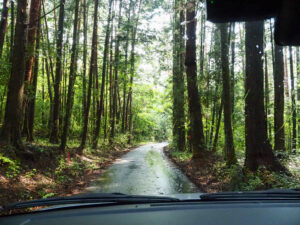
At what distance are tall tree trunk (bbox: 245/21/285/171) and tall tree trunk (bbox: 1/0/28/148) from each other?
24.3 ft

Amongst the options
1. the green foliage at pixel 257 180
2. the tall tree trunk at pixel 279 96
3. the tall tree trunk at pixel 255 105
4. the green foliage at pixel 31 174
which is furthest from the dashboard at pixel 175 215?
the tall tree trunk at pixel 279 96

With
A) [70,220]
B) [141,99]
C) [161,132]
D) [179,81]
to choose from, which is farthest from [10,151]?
[161,132]

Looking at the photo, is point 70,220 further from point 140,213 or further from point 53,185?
point 53,185

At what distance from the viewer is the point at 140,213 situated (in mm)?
2012

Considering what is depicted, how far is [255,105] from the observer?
808 cm

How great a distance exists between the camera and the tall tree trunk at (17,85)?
26.7 ft

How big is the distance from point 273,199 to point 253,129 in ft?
19.8

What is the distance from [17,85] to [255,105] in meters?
7.74

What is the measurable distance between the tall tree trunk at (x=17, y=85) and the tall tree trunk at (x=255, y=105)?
7410 mm

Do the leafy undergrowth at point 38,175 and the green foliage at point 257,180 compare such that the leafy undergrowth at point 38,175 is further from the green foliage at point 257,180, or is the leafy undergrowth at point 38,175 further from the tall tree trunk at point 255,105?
the tall tree trunk at point 255,105

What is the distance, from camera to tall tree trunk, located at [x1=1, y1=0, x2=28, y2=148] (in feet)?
26.7

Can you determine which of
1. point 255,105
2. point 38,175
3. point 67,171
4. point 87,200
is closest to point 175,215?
point 87,200

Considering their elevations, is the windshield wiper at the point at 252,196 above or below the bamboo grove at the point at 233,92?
below

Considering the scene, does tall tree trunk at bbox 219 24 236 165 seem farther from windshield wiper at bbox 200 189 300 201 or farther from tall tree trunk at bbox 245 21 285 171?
windshield wiper at bbox 200 189 300 201
